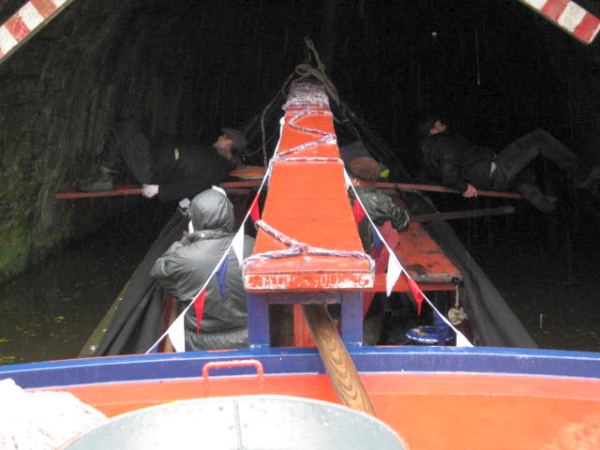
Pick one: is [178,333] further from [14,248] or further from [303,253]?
[14,248]

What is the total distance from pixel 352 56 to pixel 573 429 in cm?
1134

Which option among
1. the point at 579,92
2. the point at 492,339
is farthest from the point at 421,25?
the point at 492,339

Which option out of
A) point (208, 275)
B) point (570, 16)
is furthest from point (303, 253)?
point (570, 16)

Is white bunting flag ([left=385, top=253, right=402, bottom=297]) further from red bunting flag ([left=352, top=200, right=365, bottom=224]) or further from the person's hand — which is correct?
the person's hand

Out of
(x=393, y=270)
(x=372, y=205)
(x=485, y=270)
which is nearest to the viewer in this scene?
(x=393, y=270)

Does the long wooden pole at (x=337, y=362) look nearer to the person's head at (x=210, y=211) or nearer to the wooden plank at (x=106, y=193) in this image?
the person's head at (x=210, y=211)

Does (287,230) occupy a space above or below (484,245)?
above

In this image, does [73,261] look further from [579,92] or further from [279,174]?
[579,92]

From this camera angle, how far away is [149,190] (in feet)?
20.9

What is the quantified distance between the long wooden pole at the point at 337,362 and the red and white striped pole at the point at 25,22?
→ 3.07m

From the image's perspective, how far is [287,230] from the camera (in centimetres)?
237

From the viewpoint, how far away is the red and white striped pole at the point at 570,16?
4574mm

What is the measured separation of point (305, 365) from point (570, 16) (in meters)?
3.39

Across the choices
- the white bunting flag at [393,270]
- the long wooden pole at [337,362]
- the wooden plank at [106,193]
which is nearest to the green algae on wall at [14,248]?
the wooden plank at [106,193]
